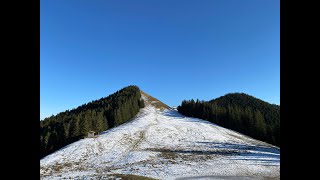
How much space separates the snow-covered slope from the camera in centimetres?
3841

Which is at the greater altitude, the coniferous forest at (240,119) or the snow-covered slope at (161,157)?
the coniferous forest at (240,119)

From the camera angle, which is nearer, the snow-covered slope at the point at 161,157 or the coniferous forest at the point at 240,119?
the snow-covered slope at the point at 161,157

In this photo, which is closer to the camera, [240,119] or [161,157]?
[161,157]

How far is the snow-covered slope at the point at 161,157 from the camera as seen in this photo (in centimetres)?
3841

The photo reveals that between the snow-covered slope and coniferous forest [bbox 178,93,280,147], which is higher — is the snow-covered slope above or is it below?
below

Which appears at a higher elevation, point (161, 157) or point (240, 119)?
point (240, 119)

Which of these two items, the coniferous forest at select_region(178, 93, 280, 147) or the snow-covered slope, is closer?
the snow-covered slope

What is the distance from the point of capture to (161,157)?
50.1 metres
